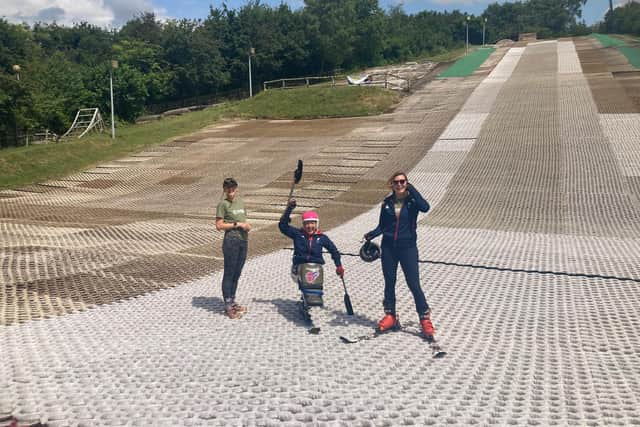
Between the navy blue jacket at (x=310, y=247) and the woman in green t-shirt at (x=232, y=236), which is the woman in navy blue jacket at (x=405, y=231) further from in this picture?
the woman in green t-shirt at (x=232, y=236)

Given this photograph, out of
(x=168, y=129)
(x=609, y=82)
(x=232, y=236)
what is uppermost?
(x=609, y=82)

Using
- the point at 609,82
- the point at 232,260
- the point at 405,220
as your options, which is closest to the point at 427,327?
the point at 405,220

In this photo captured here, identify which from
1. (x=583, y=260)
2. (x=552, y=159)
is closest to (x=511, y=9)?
(x=552, y=159)

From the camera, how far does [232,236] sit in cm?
651

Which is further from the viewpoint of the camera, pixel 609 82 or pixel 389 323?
pixel 609 82

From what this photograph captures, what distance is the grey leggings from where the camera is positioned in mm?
6509

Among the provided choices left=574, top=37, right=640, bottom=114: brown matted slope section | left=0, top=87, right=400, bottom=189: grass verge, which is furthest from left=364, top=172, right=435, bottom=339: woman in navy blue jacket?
left=574, top=37, right=640, bottom=114: brown matted slope section

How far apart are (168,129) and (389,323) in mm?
28772

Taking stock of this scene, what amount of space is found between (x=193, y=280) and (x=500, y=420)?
5.99 m

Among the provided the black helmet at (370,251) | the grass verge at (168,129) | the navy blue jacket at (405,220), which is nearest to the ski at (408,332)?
the black helmet at (370,251)

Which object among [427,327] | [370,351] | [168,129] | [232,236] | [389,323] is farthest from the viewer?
A: [168,129]

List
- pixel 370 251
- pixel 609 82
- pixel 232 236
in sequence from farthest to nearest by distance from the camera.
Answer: pixel 609 82 < pixel 232 236 < pixel 370 251

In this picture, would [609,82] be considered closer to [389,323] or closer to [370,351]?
[389,323]

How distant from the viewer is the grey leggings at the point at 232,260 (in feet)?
21.4
